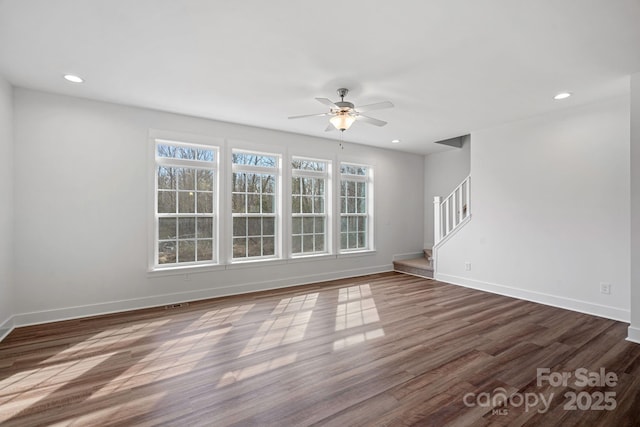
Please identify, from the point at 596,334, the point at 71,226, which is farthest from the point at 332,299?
the point at 71,226

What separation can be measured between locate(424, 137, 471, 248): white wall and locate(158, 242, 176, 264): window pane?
5.79 m

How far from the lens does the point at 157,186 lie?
450 centimetres

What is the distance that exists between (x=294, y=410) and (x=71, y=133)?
4181 millimetres

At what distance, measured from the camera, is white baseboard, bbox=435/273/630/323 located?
3887 mm

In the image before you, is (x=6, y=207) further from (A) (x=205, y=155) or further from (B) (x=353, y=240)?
(B) (x=353, y=240)

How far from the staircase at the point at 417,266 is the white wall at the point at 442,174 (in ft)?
2.54

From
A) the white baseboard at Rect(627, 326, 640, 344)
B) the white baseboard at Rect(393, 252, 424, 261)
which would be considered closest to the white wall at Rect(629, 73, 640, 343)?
the white baseboard at Rect(627, 326, 640, 344)

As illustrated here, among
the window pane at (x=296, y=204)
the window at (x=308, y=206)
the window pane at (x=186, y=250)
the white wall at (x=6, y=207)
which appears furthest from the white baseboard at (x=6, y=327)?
the window pane at (x=296, y=204)

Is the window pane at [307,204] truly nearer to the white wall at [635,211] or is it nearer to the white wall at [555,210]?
the white wall at [555,210]

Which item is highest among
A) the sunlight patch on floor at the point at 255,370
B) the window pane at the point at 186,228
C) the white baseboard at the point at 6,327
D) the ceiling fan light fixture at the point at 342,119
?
the ceiling fan light fixture at the point at 342,119

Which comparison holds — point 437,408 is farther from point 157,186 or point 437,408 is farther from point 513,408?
point 157,186

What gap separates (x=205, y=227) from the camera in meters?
4.88

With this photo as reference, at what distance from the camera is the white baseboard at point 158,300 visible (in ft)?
12.2

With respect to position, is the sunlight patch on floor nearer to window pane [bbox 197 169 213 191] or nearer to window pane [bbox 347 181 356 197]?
window pane [bbox 197 169 213 191]
